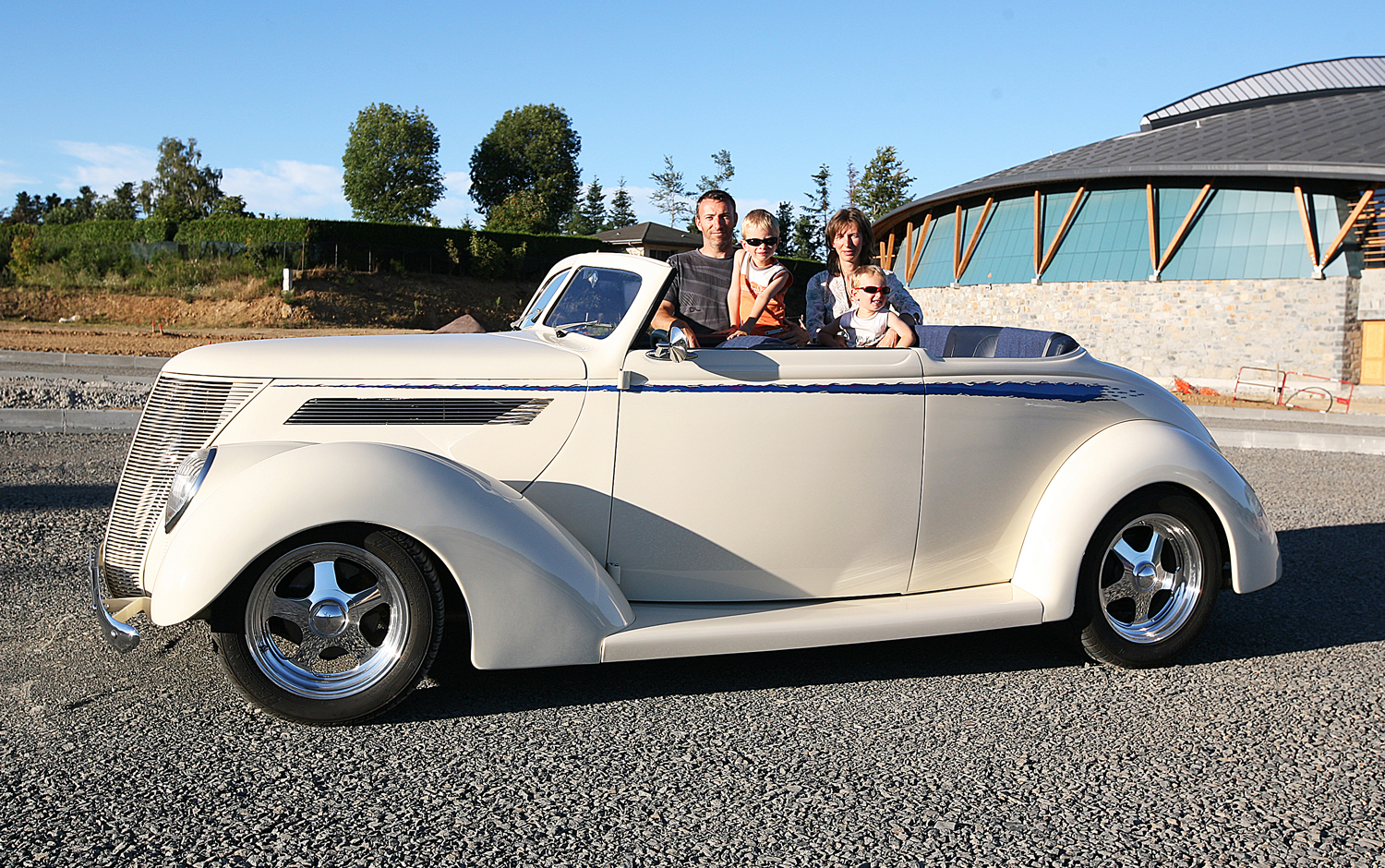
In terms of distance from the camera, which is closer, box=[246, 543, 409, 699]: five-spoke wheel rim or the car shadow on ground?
box=[246, 543, 409, 699]: five-spoke wheel rim

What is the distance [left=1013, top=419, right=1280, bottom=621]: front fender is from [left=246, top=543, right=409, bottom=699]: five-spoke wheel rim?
2.52m

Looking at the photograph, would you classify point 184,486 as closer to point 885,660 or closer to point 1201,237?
point 885,660

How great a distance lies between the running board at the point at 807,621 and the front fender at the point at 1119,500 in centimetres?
13

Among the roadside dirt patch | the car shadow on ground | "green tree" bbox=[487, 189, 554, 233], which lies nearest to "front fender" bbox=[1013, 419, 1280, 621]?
the car shadow on ground

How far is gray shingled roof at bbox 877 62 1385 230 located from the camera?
31297 millimetres

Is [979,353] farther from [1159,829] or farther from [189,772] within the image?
[189,772]

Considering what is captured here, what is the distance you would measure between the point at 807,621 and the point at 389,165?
274ft

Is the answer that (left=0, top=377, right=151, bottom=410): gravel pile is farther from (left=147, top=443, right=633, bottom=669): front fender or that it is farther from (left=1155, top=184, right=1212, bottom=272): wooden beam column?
(left=1155, top=184, right=1212, bottom=272): wooden beam column

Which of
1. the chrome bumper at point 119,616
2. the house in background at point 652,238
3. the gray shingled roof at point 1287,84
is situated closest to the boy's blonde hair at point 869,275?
the chrome bumper at point 119,616

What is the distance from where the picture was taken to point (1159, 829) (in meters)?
2.77

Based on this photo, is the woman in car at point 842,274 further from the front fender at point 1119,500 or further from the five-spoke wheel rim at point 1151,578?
the five-spoke wheel rim at point 1151,578

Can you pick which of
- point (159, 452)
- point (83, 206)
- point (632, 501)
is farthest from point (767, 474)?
point (83, 206)

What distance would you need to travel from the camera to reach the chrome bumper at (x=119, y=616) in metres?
3.23

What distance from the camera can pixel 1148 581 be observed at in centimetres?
418
